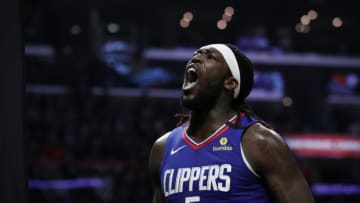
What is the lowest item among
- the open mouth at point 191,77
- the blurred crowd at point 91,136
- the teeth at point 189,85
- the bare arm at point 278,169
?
the blurred crowd at point 91,136

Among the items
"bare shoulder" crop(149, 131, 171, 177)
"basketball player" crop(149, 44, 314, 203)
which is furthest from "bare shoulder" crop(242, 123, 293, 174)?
"bare shoulder" crop(149, 131, 171, 177)

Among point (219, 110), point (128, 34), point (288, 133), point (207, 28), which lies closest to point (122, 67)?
point (128, 34)

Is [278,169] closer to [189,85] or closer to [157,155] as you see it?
[189,85]

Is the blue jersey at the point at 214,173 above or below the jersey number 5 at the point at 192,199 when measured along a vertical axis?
above

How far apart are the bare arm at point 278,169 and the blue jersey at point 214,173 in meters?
0.04

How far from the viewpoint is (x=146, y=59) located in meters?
20.4

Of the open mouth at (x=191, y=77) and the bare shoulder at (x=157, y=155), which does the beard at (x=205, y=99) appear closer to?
the open mouth at (x=191, y=77)

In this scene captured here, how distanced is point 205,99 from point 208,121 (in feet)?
0.37

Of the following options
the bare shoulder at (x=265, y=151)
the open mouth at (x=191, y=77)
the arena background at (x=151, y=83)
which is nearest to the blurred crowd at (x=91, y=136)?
the arena background at (x=151, y=83)

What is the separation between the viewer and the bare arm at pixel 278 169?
278cm

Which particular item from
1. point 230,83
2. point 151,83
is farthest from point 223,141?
point 151,83

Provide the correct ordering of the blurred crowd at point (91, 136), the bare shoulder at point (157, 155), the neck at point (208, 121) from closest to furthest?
the neck at point (208, 121)
the bare shoulder at point (157, 155)
the blurred crowd at point (91, 136)

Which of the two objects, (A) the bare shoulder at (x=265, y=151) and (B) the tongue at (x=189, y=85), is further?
(B) the tongue at (x=189, y=85)

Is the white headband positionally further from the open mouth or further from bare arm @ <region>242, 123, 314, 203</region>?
bare arm @ <region>242, 123, 314, 203</region>
